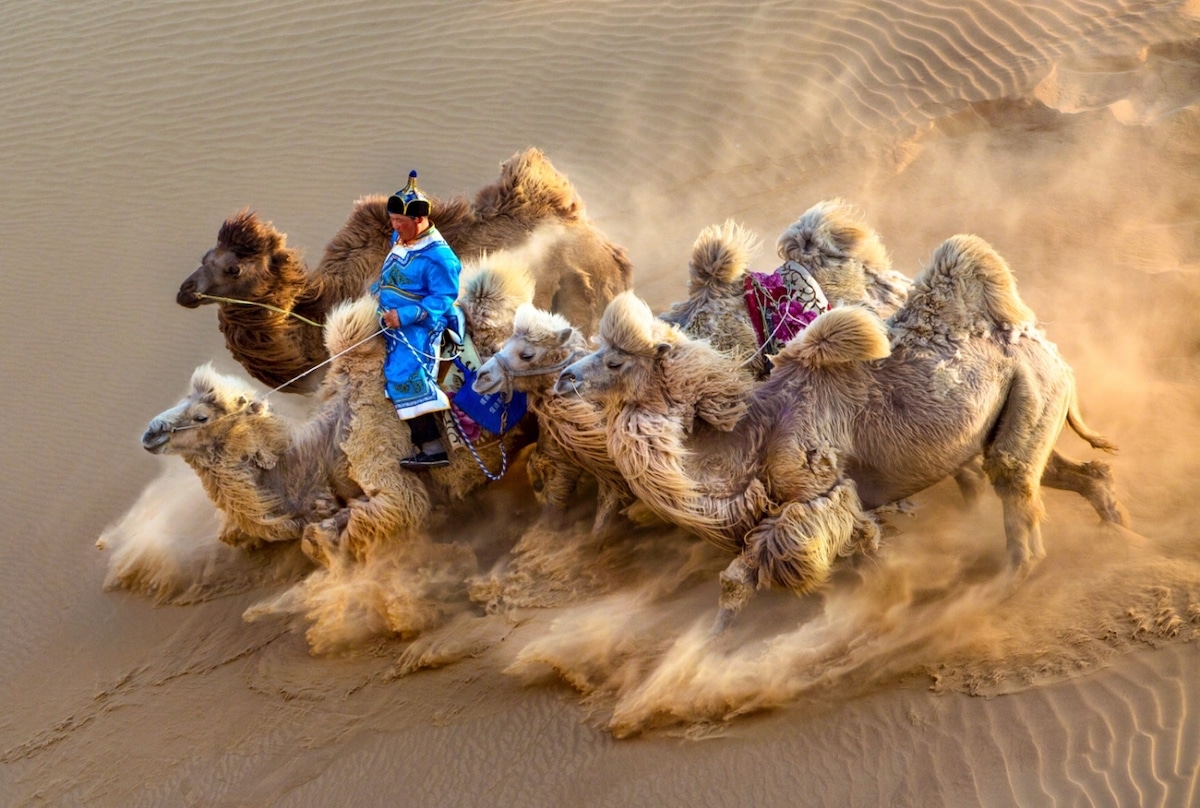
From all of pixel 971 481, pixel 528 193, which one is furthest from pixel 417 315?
pixel 971 481

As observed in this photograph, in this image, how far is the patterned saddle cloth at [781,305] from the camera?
569cm

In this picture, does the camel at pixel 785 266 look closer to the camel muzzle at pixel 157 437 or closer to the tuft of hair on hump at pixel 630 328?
the tuft of hair on hump at pixel 630 328

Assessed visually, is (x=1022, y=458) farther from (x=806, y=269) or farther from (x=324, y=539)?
(x=324, y=539)

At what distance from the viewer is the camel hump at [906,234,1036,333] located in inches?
189

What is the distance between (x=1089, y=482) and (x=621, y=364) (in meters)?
2.47

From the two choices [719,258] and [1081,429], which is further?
[719,258]

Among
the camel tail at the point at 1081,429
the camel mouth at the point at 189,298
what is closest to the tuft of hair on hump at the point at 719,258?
the camel tail at the point at 1081,429

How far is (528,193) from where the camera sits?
23.5 feet

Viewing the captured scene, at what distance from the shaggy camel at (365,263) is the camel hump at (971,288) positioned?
9.19 ft

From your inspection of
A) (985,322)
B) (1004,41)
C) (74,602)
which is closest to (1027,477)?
(985,322)

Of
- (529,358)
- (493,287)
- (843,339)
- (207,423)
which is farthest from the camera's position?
(493,287)

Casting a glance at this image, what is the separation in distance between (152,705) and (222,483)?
4.25 ft

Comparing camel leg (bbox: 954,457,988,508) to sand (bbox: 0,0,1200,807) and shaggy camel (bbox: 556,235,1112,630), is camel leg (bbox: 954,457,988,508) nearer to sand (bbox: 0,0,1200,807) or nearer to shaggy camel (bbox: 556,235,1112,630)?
sand (bbox: 0,0,1200,807)

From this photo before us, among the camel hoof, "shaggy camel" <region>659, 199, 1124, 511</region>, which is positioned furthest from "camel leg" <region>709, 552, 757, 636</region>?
"shaggy camel" <region>659, 199, 1124, 511</region>
